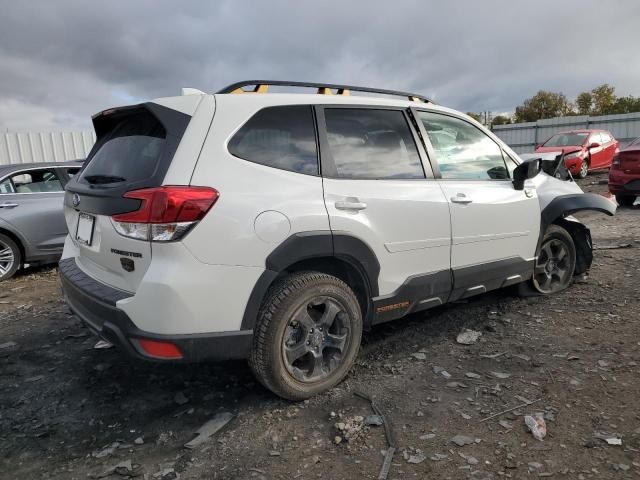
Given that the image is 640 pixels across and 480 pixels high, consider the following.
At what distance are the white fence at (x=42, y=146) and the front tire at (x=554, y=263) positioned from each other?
12174 millimetres

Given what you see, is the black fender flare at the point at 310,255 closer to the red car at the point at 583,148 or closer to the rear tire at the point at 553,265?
the rear tire at the point at 553,265

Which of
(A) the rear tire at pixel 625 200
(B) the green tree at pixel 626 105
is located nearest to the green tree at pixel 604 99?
(B) the green tree at pixel 626 105

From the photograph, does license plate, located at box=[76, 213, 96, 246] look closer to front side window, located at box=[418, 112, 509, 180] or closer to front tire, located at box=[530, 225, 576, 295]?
front side window, located at box=[418, 112, 509, 180]

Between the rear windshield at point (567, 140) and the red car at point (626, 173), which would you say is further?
the rear windshield at point (567, 140)

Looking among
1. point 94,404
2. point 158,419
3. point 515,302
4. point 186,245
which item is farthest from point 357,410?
point 515,302

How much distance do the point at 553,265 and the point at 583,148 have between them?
12.1 meters

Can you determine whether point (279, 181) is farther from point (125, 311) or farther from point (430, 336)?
point (430, 336)

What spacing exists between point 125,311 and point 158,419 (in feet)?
2.55

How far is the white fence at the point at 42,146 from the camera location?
40.9 feet

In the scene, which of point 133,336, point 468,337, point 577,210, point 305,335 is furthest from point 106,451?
point 577,210

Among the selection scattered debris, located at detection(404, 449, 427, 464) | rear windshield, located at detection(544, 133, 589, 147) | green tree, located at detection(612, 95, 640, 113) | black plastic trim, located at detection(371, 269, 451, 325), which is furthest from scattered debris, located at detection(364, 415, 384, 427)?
green tree, located at detection(612, 95, 640, 113)

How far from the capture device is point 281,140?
2.73m

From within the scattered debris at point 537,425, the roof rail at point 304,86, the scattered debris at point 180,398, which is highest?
the roof rail at point 304,86

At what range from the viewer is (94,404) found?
9.62 feet
